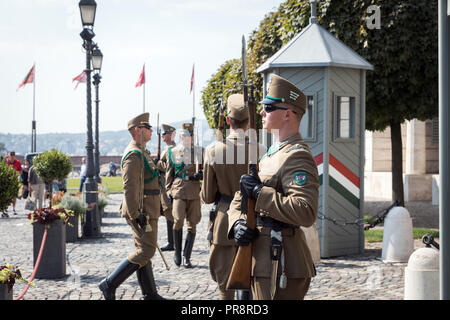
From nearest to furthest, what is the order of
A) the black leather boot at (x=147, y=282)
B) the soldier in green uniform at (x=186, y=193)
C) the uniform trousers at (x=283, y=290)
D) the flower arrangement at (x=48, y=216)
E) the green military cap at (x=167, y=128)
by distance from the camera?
the uniform trousers at (x=283, y=290) < the black leather boot at (x=147, y=282) < the flower arrangement at (x=48, y=216) < the soldier in green uniform at (x=186, y=193) < the green military cap at (x=167, y=128)

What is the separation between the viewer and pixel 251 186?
3512 mm

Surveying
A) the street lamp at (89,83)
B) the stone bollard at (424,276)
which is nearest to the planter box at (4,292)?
the stone bollard at (424,276)

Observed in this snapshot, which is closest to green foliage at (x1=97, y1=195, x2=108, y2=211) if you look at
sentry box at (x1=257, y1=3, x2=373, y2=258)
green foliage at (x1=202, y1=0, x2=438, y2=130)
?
green foliage at (x1=202, y1=0, x2=438, y2=130)

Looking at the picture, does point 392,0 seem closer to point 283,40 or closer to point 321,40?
point 283,40

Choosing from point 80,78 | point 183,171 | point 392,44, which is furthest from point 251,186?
point 80,78

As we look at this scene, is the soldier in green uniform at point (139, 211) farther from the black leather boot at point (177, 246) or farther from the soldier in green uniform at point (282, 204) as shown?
the soldier in green uniform at point (282, 204)

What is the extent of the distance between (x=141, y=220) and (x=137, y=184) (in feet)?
1.21

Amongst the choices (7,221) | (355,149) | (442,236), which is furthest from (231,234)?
(7,221)

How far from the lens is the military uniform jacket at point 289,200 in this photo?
338 cm

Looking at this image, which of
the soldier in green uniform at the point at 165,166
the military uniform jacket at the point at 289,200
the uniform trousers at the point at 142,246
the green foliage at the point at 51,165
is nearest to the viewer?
Answer: the military uniform jacket at the point at 289,200

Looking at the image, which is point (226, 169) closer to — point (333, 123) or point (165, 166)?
point (333, 123)

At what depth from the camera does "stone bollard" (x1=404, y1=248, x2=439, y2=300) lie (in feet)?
18.1

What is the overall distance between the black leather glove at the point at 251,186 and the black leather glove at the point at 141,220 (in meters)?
2.76
